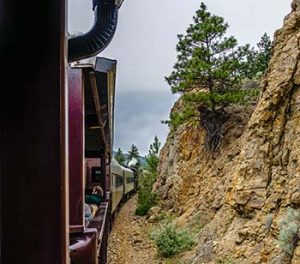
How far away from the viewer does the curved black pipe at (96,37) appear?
1569 millimetres

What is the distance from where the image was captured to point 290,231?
7.12 m

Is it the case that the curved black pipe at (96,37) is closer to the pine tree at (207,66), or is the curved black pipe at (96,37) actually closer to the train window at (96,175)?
the train window at (96,175)

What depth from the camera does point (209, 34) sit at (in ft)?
46.9

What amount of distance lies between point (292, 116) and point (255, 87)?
682 cm

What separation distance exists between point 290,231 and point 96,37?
6234 mm

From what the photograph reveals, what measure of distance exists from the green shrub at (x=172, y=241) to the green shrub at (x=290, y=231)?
12.3 ft

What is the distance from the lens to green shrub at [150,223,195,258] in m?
10.9

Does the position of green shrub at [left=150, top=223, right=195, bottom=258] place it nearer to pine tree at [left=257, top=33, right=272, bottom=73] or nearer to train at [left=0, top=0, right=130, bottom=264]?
pine tree at [left=257, top=33, right=272, bottom=73]

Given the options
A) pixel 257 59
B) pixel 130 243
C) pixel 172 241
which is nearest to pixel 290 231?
pixel 172 241

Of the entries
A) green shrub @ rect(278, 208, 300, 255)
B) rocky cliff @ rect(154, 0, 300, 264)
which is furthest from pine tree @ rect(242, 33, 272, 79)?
green shrub @ rect(278, 208, 300, 255)

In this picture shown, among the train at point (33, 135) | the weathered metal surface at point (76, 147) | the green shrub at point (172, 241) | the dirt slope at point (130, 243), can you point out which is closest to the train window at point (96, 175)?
the dirt slope at point (130, 243)

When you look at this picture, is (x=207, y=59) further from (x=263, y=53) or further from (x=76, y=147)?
(x=76, y=147)

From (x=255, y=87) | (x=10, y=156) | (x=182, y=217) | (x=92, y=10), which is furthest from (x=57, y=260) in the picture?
(x=255, y=87)

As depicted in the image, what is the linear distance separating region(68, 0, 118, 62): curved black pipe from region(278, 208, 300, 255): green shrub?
6.03m
